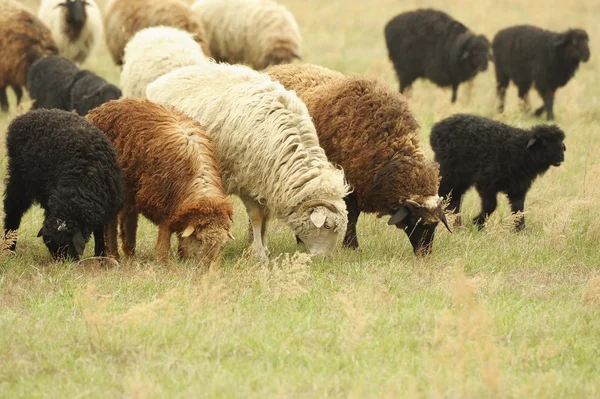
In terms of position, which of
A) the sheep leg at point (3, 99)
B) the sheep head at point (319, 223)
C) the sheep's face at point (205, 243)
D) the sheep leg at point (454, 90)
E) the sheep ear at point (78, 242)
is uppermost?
the sheep leg at point (454, 90)

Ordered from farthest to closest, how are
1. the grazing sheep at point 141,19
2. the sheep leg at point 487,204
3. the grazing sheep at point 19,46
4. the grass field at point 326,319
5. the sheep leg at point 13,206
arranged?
1. the grazing sheep at point 141,19
2. the grazing sheep at point 19,46
3. the sheep leg at point 487,204
4. the sheep leg at point 13,206
5. the grass field at point 326,319

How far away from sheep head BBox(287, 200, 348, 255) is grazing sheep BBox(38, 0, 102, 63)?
940 cm

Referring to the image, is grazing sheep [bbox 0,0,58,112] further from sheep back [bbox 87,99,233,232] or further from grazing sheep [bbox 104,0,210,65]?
sheep back [bbox 87,99,233,232]

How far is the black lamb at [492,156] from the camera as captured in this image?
9.73 meters

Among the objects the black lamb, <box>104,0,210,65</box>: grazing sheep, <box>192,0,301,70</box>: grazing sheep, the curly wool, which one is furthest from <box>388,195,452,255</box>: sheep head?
<box>192,0,301,70</box>: grazing sheep

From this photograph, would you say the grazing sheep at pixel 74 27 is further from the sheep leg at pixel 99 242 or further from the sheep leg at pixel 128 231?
the sheep leg at pixel 99 242

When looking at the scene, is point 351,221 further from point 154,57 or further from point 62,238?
point 154,57

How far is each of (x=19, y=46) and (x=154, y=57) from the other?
167 inches

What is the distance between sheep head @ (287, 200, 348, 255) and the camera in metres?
8.13

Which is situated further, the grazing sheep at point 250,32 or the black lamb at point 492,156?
the grazing sheep at point 250,32

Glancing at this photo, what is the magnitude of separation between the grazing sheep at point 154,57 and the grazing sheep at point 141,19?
9.05ft

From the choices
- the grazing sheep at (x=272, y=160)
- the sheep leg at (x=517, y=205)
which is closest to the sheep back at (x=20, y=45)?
the grazing sheep at (x=272, y=160)

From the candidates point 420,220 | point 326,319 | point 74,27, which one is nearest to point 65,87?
point 74,27

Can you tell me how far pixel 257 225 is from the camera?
8.63m
